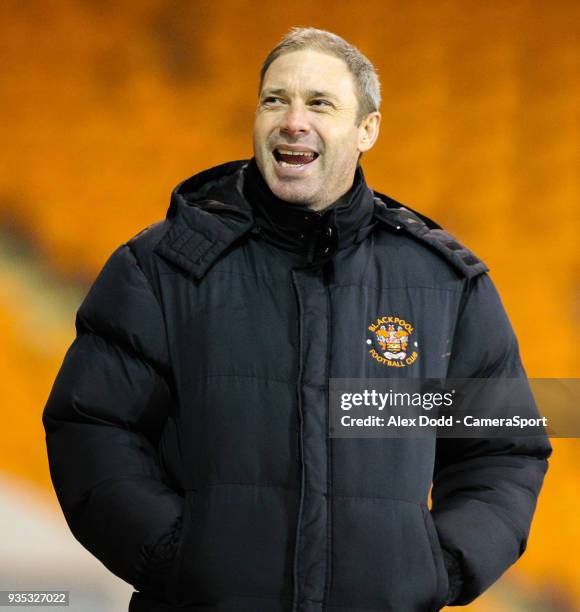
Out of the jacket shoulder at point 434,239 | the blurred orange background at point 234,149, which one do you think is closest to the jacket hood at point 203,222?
the jacket shoulder at point 434,239

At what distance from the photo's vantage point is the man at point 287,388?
1.72 meters

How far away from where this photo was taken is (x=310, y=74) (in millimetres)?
1930

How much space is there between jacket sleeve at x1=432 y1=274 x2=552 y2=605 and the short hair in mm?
342

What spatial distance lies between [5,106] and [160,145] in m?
0.39

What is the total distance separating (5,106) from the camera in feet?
9.86

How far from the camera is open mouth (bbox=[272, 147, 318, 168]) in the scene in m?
1.91

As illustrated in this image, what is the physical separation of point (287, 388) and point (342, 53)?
56cm

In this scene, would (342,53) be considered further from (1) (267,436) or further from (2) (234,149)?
(2) (234,149)

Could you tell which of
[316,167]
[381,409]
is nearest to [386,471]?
[381,409]

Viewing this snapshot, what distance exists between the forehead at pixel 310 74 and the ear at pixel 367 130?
6cm

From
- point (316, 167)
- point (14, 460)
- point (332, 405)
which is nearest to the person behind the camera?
point (332, 405)

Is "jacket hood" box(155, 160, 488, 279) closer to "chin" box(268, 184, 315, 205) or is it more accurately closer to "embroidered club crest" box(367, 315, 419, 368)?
"chin" box(268, 184, 315, 205)

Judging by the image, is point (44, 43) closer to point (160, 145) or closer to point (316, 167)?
point (160, 145)

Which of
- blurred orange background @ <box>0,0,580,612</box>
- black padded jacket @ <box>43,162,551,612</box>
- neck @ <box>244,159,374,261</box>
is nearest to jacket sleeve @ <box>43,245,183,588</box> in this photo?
black padded jacket @ <box>43,162,551,612</box>
